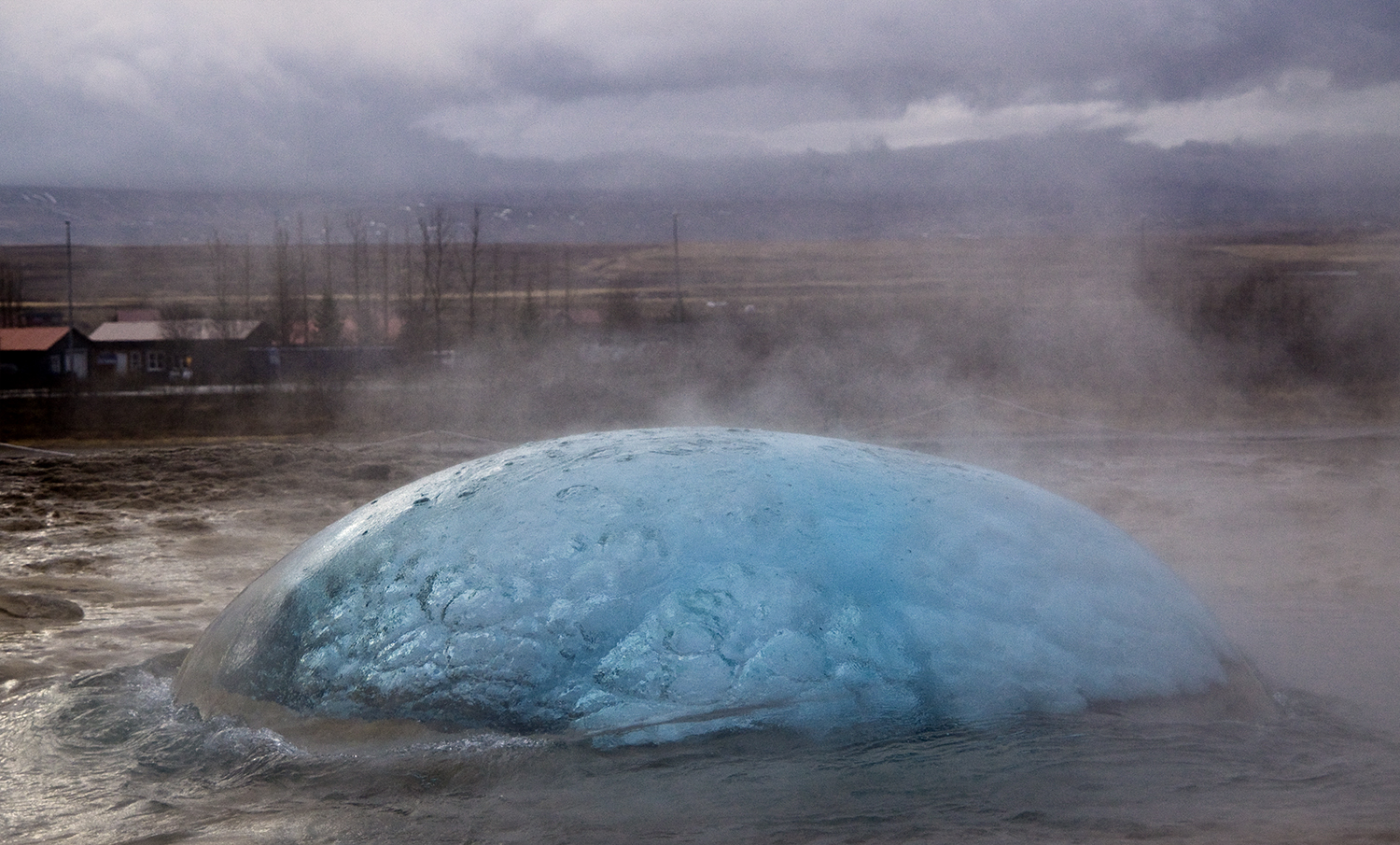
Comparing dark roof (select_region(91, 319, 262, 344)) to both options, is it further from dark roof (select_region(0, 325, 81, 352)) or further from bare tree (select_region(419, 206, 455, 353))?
bare tree (select_region(419, 206, 455, 353))

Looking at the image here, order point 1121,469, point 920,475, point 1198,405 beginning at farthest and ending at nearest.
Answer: point 1198,405, point 1121,469, point 920,475

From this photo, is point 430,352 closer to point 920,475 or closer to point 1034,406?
point 1034,406

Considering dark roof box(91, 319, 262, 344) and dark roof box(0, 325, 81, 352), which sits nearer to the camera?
dark roof box(0, 325, 81, 352)

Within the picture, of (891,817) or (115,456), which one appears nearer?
(891,817)

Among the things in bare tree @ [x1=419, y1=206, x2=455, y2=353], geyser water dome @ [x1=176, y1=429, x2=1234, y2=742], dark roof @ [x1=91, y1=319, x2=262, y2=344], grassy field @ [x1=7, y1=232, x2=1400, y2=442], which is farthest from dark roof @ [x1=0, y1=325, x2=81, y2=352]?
geyser water dome @ [x1=176, y1=429, x2=1234, y2=742]

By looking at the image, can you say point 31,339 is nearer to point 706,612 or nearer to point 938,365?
point 938,365

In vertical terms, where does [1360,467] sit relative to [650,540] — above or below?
below

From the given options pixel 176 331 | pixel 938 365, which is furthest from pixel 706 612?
pixel 176 331

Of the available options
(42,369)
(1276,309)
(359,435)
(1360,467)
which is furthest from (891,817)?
(42,369)

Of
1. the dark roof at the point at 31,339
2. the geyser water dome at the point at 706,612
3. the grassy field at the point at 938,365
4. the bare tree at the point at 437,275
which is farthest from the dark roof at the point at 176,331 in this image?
the geyser water dome at the point at 706,612
